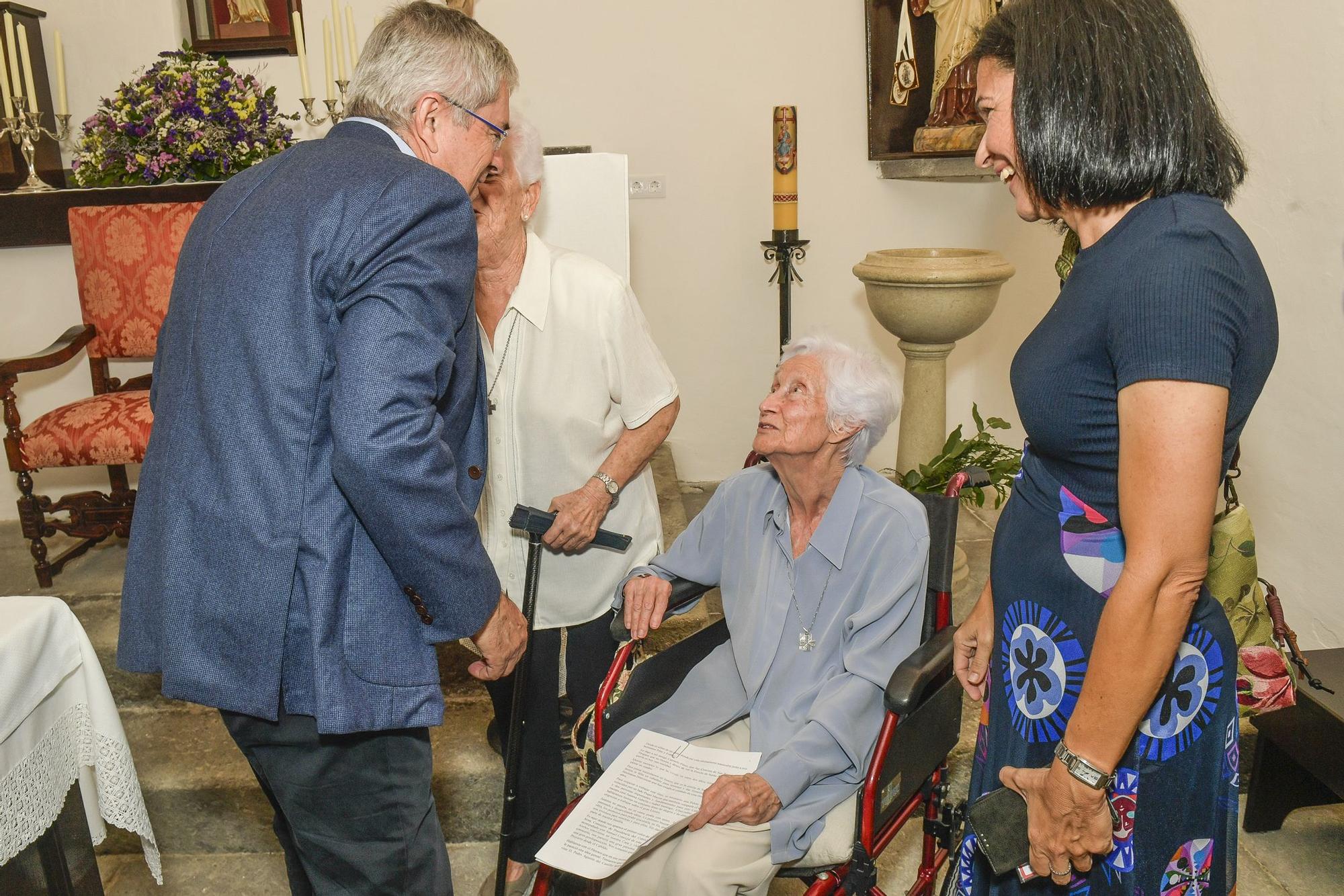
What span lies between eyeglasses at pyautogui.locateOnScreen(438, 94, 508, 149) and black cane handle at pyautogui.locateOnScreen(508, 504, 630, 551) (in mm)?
680

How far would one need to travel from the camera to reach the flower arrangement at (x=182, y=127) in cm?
378

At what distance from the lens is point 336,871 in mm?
1435

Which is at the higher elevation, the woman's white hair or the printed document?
the woman's white hair

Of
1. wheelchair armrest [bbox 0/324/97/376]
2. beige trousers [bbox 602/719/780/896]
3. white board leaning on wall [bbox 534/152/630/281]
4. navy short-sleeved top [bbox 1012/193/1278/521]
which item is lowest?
beige trousers [bbox 602/719/780/896]

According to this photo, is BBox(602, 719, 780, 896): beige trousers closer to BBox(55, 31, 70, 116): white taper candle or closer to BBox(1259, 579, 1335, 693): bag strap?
BBox(1259, 579, 1335, 693): bag strap

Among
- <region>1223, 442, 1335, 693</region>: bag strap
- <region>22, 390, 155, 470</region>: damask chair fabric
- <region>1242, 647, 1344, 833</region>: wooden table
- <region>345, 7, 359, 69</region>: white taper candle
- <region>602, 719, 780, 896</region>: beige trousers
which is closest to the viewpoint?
<region>602, 719, 780, 896</region>: beige trousers

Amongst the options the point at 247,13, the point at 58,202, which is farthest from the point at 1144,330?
the point at 247,13

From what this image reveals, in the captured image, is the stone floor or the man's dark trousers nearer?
the man's dark trousers

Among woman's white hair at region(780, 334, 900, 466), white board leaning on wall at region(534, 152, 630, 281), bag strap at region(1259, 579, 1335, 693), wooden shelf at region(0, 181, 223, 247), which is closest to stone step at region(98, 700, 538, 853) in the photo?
woman's white hair at region(780, 334, 900, 466)

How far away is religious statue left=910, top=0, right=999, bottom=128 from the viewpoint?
162 inches

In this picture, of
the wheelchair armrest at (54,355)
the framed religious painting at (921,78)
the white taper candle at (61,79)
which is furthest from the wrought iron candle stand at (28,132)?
the framed religious painting at (921,78)

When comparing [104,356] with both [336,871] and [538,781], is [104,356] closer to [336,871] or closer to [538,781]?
[538,781]

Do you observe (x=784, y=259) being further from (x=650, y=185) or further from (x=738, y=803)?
(x=738, y=803)

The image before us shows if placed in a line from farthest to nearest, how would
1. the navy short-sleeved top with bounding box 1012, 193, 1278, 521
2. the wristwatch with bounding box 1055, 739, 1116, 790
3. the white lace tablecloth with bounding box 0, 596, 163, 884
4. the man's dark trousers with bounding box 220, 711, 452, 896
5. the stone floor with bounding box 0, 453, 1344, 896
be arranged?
the stone floor with bounding box 0, 453, 1344, 896
the white lace tablecloth with bounding box 0, 596, 163, 884
the man's dark trousers with bounding box 220, 711, 452, 896
the wristwatch with bounding box 1055, 739, 1116, 790
the navy short-sleeved top with bounding box 1012, 193, 1278, 521
